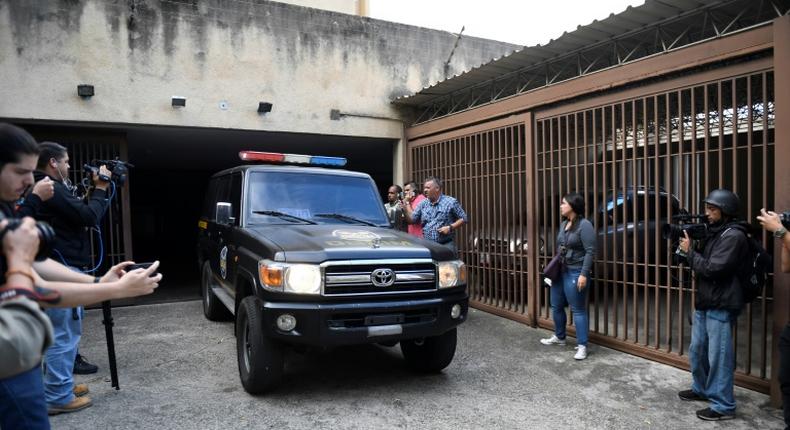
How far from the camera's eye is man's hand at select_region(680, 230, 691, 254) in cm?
383

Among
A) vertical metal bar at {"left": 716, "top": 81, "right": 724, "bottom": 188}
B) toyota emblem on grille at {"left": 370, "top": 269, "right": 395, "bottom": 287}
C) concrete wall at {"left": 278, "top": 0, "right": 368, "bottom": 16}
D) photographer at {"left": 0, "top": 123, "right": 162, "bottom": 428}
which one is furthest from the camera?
concrete wall at {"left": 278, "top": 0, "right": 368, "bottom": 16}

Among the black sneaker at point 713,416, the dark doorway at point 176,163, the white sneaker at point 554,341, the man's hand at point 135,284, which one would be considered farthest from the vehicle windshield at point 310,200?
the dark doorway at point 176,163

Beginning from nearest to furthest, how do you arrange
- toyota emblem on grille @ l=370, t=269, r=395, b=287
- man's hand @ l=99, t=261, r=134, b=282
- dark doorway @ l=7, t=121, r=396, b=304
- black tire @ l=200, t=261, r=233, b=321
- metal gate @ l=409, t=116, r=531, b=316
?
man's hand @ l=99, t=261, r=134, b=282, toyota emblem on grille @ l=370, t=269, r=395, b=287, black tire @ l=200, t=261, r=233, b=321, metal gate @ l=409, t=116, r=531, b=316, dark doorway @ l=7, t=121, r=396, b=304

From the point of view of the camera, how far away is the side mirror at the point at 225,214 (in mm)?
4617

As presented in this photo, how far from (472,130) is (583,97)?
6.57 ft

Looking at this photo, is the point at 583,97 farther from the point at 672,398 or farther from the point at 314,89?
the point at 314,89

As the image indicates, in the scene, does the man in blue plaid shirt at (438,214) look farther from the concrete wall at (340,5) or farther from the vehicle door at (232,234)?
the concrete wall at (340,5)

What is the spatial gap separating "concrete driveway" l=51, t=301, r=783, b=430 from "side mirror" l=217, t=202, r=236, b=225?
1425 mm

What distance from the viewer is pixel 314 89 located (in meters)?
8.45

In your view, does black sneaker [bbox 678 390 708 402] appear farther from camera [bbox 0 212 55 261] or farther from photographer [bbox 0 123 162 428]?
camera [bbox 0 212 55 261]

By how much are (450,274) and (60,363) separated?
305 cm

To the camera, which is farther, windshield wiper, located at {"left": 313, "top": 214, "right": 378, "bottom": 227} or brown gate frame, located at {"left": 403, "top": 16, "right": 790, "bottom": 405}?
windshield wiper, located at {"left": 313, "top": 214, "right": 378, "bottom": 227}

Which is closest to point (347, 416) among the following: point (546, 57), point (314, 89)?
point (546, 57)

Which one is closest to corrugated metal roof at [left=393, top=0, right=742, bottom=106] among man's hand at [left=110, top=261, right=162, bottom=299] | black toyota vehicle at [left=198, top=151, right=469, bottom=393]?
black toyota vehicle at [left=198, top=151, right=469, bottom=393]
